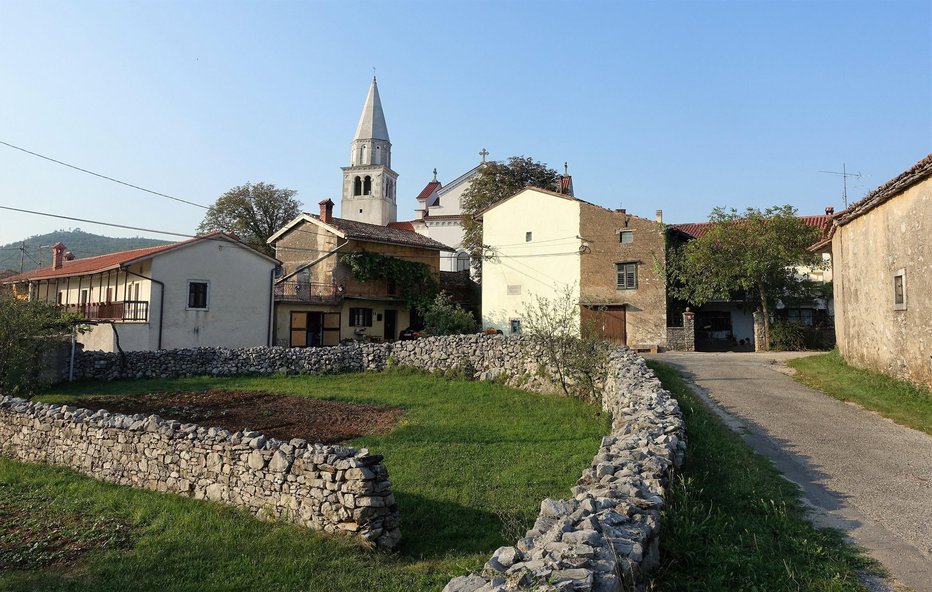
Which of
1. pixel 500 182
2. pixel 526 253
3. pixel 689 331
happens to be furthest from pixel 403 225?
pixel 689 331

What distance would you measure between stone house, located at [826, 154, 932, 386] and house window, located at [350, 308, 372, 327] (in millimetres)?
27061

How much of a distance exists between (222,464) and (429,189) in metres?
61.1

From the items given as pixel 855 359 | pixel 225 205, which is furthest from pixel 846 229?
pixel 225 205

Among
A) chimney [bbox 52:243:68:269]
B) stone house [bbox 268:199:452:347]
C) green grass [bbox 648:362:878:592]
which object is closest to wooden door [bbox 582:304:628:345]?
stone house [bbox 268:199:452:347]

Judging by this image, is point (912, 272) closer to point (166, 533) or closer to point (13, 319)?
point (166, 533)

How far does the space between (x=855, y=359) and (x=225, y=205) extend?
4861cm

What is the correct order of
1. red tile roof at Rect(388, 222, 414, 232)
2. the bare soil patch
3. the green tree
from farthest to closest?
red tile roof at Rect(388, 222, 414, 232) < the green tree < the bare soil patch

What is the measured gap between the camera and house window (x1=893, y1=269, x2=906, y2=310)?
12.7m

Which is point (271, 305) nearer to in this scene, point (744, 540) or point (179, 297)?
point (179, 297)

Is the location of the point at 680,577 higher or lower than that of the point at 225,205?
lower

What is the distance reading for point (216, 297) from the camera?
95.9 feet

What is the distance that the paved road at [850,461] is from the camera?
500 centimetres

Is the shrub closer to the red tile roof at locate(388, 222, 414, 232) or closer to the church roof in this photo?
the red tile roof at locate(388, 222, 414, 232)

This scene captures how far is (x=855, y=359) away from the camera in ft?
51.5
